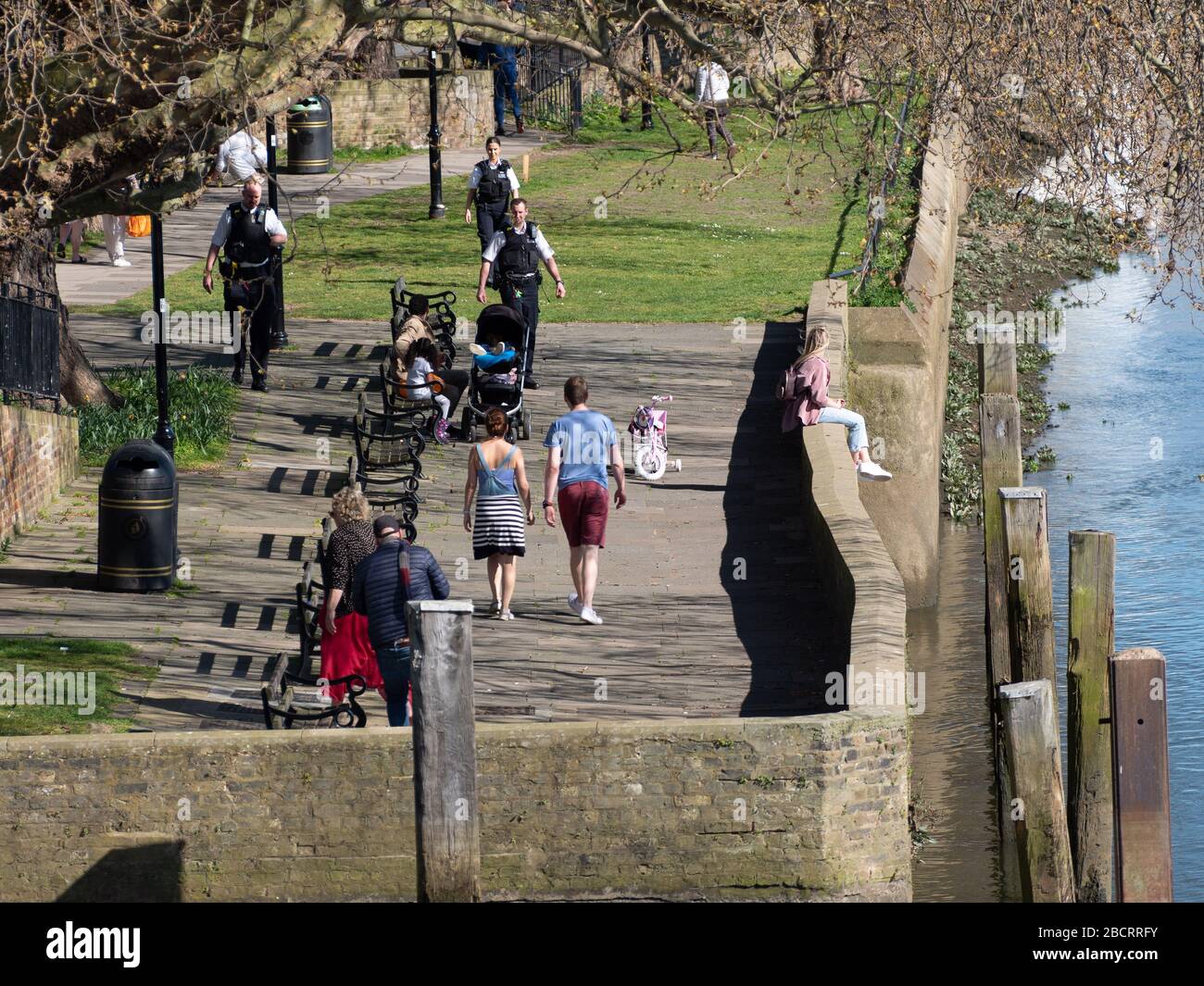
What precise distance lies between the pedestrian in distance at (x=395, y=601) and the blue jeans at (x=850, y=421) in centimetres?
604

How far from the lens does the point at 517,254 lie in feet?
60.1

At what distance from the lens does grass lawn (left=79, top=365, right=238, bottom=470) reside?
1750 cm

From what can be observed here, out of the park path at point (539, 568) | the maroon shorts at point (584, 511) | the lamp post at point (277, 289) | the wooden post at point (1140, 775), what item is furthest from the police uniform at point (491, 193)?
the wooden post at point (1140, 775)

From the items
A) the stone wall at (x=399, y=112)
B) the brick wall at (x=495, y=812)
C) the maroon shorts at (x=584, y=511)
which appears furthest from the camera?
the stone wall at (x=399, y=112)

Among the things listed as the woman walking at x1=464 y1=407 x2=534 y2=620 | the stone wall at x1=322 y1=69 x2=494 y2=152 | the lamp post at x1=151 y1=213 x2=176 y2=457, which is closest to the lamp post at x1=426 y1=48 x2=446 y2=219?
the stone wall at x1=322 y1=69 x2=494 y2=152

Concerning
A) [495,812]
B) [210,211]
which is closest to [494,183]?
[210,211]

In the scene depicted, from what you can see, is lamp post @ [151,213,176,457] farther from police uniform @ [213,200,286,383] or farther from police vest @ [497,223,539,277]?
police vest @ [497,223,539,277]

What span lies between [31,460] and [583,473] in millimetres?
4807

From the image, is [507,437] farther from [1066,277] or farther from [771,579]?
[1066,277]

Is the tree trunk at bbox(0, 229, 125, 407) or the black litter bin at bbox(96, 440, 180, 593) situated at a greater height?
the tree trunk at bbox(0, 229, 125, 407)

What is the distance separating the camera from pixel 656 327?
22.3 meters

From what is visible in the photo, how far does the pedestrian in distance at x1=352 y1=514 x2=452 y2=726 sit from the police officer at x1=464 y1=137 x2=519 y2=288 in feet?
35.1

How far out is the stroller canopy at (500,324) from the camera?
1758cm

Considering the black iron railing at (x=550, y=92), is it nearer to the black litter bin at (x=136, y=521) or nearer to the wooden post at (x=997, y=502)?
the wooden post at (x=997, y=502)
